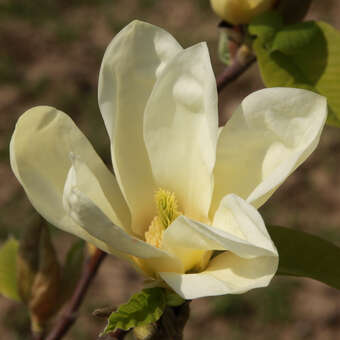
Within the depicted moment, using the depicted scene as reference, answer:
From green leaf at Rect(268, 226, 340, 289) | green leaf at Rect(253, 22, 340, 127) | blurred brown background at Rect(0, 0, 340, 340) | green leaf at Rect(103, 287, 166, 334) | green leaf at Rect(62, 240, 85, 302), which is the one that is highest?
green leaf at Rect(253, 22, 340, 127)

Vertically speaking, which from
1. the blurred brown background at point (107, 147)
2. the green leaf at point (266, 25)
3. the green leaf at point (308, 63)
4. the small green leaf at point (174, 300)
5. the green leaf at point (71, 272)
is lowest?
the blurred brown background at point (107, 147)

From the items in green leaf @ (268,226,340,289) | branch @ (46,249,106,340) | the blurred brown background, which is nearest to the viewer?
green leaf @ (268,226,340,289)

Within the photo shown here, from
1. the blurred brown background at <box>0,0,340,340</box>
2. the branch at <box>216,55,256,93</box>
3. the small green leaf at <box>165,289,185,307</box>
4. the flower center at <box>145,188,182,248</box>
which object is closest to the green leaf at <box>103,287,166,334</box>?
the small green leaf at <box>165,289,185,307</box>

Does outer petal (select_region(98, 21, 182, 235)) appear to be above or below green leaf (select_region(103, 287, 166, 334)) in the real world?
above

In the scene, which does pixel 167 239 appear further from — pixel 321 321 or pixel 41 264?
pixel 321 321

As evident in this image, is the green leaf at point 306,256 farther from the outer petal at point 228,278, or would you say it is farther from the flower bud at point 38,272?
the flower bud at point 38,272

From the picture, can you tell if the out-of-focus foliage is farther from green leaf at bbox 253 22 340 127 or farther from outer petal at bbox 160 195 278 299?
outer petal at bbox 160 195 278 299

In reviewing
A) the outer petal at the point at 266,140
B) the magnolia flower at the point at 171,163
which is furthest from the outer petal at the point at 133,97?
the outer petal at the point at 266,140
